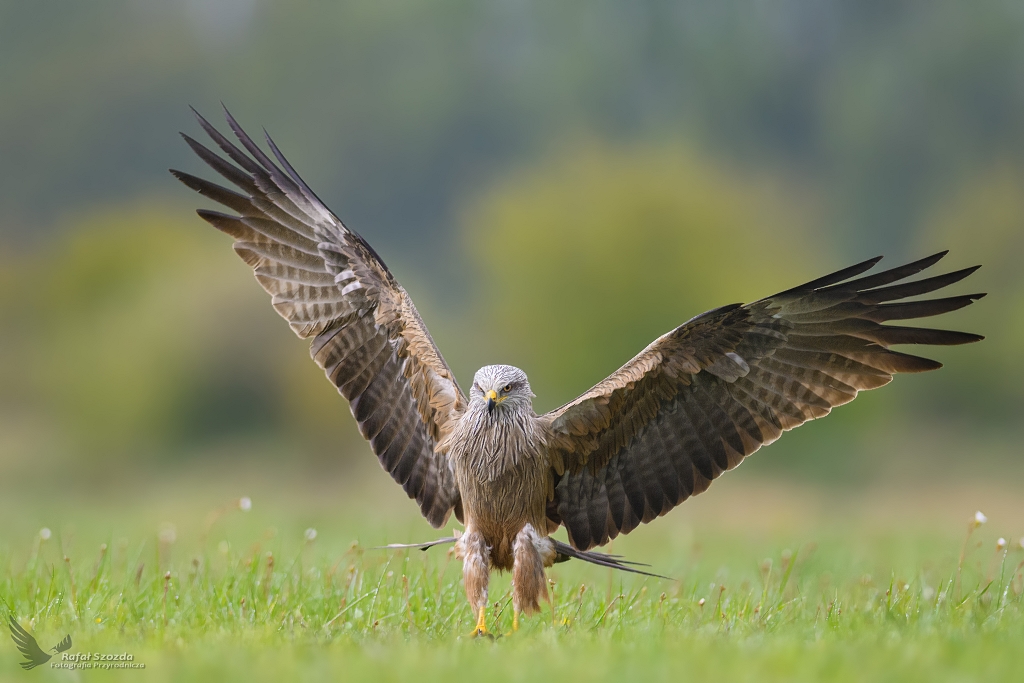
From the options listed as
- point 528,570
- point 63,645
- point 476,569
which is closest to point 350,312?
point 476,569

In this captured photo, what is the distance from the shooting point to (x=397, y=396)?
6785 millimetres

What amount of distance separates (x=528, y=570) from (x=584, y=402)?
104 centimetres

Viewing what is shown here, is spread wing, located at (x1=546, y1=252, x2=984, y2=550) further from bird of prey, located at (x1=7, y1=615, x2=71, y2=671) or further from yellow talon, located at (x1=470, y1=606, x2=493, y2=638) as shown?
bird of prey, located at (x1=7, y1=615, x2=71, y2=671)

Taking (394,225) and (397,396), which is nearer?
(397,396)

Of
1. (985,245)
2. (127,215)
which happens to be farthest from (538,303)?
(127,215)

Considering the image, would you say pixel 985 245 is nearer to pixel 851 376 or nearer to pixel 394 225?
pixel 394 225

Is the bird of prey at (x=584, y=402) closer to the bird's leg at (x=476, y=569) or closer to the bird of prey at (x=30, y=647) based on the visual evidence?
the bird's leg at (x=476, y=569)

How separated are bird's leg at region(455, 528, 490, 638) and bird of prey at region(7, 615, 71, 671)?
2.04m

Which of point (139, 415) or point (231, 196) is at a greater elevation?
point (139, 415)

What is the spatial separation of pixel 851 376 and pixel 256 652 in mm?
3791

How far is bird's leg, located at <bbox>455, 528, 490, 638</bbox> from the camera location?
5.77m

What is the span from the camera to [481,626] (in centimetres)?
553

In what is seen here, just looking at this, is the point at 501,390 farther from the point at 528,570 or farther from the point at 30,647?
the point at 30,647

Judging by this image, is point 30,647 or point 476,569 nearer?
point 30,647
